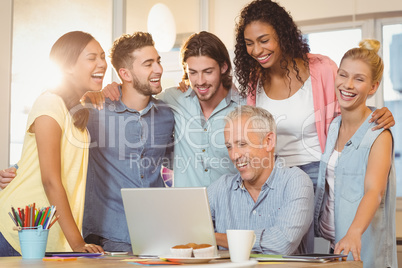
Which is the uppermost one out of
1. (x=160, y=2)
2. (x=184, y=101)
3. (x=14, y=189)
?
(x=160, y=2)

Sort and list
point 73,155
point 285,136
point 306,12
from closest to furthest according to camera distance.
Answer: point 73,155 → point 285,136 → point 306,12

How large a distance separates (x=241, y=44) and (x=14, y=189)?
1293mm

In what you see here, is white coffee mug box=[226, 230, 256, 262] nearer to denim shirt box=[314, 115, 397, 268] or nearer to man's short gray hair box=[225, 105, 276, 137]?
man's short gray hair box=[225, 105, 276, 137]

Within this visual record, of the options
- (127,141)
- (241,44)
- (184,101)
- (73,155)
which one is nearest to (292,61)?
(241,44)

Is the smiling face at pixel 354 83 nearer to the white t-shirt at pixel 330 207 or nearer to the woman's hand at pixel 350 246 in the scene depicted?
the white t-shirt at pixel 330 207

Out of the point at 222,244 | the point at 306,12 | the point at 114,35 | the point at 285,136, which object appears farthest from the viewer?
the point at 306,12

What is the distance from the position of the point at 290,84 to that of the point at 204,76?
1.39 ft

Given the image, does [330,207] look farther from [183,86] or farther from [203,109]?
[183,86]

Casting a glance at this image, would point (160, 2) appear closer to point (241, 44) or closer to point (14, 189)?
point (241, 44)

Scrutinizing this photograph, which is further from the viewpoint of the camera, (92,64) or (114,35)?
→ (114,35)

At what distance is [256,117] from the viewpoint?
232 cm

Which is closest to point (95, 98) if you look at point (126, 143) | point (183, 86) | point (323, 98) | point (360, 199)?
point (126, 143)

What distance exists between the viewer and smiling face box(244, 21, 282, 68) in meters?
2.78

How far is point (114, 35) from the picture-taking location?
11.4ft
